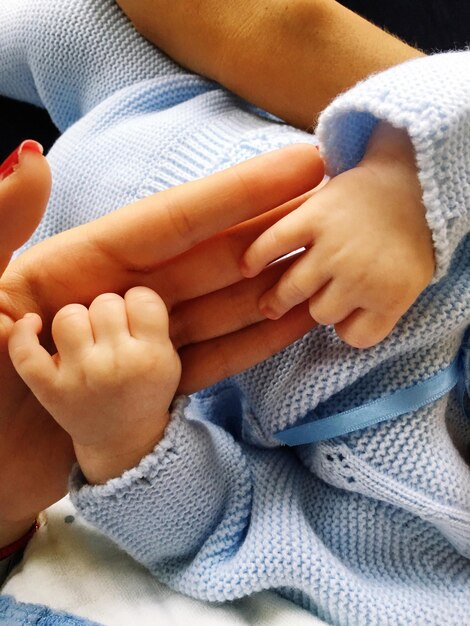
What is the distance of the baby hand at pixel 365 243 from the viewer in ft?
1.51

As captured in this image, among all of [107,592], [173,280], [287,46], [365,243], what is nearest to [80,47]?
[287,46]

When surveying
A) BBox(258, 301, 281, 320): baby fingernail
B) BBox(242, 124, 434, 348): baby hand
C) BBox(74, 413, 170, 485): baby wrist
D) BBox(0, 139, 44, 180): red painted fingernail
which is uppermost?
BBox(0, 139, 44, 180): red painted fingernail

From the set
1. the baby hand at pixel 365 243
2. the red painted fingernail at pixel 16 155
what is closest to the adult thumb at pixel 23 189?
the red painted fingernail at pixel 16 155

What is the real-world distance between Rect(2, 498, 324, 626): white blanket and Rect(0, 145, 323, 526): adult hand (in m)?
0.05

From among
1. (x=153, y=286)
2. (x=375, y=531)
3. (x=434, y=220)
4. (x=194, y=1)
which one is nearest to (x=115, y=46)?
(x=194, y=1)

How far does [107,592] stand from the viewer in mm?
586

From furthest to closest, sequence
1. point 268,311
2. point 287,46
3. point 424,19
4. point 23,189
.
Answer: point 424,19 → point 287,46 → point 268,311 → point 23,189

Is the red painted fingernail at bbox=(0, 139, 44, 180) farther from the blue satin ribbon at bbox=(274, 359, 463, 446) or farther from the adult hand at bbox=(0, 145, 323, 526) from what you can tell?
the blue satin ribbon at bbox=(274, 359, 463, 446)

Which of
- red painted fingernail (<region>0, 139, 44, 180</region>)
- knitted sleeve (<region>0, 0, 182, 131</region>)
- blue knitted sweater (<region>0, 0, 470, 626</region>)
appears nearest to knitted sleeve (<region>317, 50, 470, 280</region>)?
blue knitted sweater (<region>0, 0, 470, 626</region>)

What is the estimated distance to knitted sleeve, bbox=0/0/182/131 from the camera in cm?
75

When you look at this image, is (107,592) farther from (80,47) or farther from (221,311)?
(80,47)

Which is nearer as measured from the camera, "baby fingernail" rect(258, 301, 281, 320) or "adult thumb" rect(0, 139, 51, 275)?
"adult thumb" rect(0, 139, 51, 275)

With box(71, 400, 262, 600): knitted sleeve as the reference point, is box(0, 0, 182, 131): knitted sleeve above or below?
above

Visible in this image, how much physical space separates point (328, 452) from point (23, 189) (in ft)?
1.14
